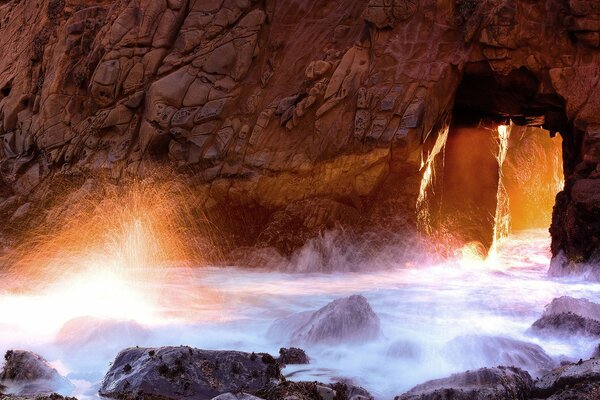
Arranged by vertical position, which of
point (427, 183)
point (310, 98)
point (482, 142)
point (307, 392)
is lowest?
point (307, 392)

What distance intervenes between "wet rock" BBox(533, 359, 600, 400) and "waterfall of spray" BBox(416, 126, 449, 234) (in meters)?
9.23

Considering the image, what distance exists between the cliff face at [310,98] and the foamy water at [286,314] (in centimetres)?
181

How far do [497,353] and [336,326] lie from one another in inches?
76.0

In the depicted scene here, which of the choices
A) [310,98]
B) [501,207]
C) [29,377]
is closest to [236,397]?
[29,377]

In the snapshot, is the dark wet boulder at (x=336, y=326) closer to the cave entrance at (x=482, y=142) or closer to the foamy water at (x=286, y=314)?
the foamy water at (x=286, y=314)

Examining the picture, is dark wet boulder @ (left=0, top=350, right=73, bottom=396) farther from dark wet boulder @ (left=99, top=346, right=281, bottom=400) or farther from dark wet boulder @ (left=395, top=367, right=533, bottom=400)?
dark wet boulder @ (left=395, top=367, right=533, bottom=400)

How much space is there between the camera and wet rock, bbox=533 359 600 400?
19.0 feet

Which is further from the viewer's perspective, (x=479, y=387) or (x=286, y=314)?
(x=286, y=314)

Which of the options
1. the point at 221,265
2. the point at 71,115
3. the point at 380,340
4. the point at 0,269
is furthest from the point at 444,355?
the point at 71,115

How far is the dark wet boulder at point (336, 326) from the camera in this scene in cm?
840

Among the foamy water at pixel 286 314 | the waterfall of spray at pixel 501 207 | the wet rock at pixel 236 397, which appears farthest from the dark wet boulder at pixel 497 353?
the waterfall of spray at pixel 501 207

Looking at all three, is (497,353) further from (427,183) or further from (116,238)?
(116,238)

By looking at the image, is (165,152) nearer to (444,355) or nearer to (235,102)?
(235,102)

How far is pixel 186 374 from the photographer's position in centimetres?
641
